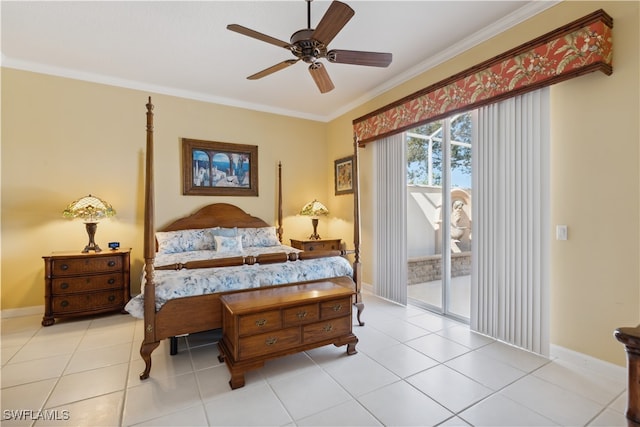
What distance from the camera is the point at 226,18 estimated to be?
104 inches

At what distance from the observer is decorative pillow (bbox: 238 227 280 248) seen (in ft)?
14.0

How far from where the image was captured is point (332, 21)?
1.88 m

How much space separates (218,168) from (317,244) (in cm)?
191

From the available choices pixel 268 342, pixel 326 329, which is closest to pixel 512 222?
pixel 326 329

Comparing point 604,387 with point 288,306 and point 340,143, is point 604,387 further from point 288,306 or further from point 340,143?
point 340,143

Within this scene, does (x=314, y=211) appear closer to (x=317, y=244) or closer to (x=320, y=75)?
(x=317, y=244)

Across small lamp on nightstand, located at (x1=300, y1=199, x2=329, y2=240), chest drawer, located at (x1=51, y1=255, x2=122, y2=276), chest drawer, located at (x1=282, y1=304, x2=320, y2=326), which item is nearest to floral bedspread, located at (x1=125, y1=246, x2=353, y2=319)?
chest drawer, located at (x1=282, y1=304, x2=320, y2=326)

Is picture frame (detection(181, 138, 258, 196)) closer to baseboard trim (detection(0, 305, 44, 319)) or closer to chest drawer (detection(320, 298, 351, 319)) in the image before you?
baseboard trim (detection(0, 305, 44, 319))

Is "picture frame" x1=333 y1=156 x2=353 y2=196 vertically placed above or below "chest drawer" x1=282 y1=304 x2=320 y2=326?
above

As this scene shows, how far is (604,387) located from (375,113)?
3.42 m

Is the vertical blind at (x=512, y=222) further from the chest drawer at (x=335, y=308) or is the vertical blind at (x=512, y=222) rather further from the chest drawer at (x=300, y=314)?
the chest drawer at (x=300, y=314)

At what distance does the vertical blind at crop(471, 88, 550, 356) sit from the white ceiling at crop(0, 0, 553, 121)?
877mm

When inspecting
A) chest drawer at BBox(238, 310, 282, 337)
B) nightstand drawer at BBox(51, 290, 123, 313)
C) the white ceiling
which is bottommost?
nightstand drawer at BBox(51, 290, 123, 313)

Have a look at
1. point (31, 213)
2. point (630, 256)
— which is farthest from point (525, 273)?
point (31, 213)
